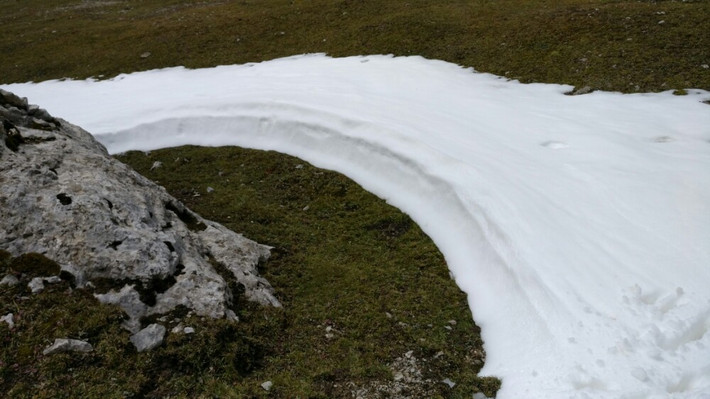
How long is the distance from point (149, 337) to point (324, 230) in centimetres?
679

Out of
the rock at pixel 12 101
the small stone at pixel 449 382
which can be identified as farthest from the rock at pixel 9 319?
the small stone at pixel 449 382

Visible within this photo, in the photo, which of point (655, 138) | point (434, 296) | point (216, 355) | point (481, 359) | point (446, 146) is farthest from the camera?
point (446, 146)

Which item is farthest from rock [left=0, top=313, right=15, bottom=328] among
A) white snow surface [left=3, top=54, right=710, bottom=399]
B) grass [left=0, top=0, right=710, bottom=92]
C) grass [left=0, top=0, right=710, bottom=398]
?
grass [left=0, top=0, right=710, bottom=92]

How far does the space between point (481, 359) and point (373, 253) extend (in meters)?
4.51

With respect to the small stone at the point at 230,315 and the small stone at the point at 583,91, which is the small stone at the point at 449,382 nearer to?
the small stone at the point at 230,315

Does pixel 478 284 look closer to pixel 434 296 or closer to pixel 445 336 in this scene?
pixel 434 296

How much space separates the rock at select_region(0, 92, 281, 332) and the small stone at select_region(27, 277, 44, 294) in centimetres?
44

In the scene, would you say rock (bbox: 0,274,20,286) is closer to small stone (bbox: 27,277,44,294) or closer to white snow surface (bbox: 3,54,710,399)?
small stone (bbox: 27,277,44,294)

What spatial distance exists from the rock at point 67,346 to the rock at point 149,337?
71 cm

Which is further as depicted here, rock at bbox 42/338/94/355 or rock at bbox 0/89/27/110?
rock at bbox 0/89/27/110

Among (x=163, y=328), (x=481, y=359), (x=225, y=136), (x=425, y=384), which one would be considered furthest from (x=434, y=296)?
(x=225, y=136)

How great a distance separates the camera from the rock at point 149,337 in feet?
27.1

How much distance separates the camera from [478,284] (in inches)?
460

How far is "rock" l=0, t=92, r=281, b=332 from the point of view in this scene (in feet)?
29.7
